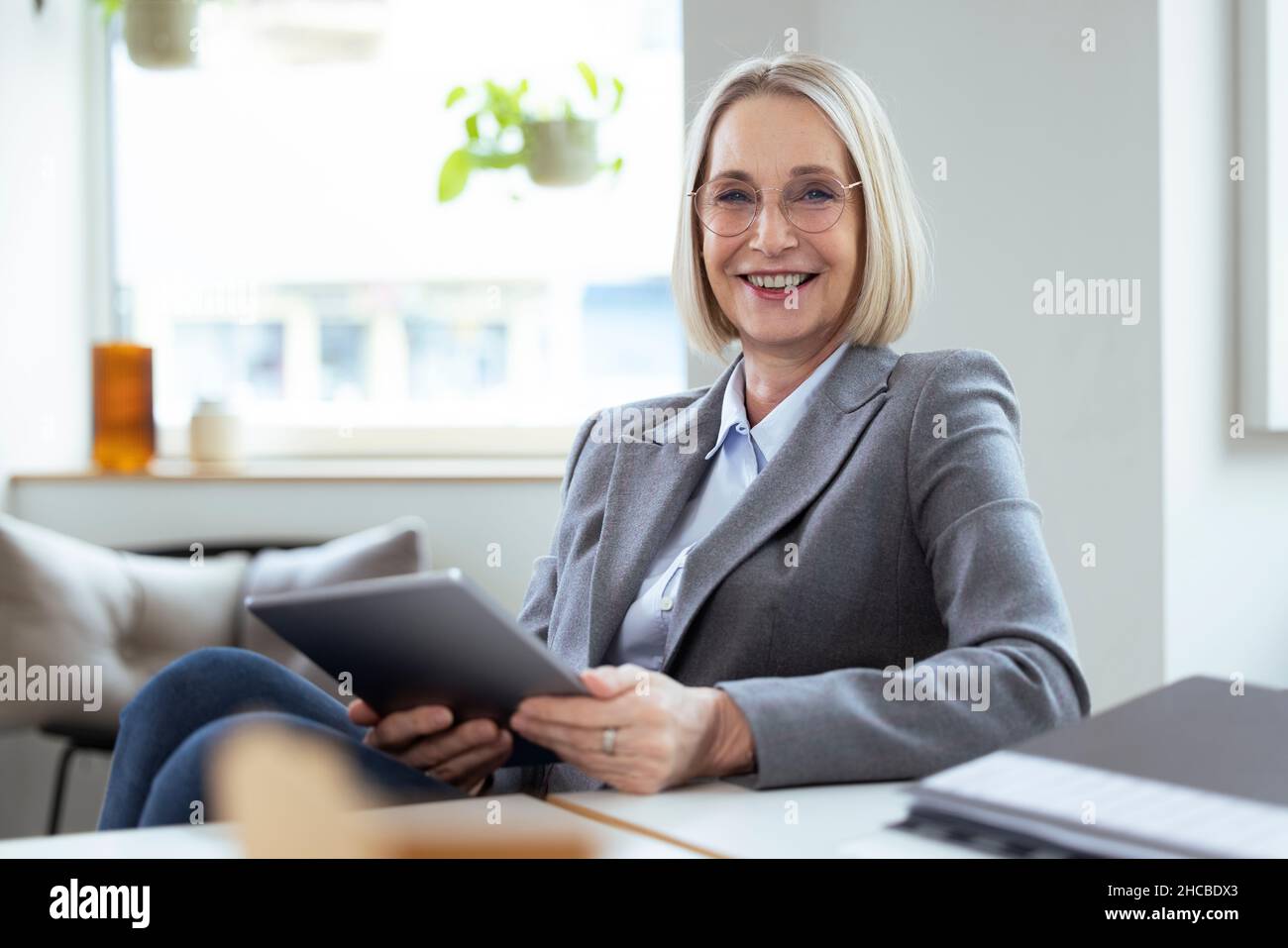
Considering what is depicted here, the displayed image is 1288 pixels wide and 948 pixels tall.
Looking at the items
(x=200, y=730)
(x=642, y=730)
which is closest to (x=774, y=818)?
(x=642, y=730)

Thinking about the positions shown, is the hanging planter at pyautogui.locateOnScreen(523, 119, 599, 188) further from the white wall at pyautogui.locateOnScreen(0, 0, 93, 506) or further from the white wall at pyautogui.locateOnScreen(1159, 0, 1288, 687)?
the white wall at pyautogui.locateOnScreen(1159, 0, 1288, 687)

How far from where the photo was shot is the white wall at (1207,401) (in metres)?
1.95

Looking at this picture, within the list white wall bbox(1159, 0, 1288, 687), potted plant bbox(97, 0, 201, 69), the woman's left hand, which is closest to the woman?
the woman's left hand

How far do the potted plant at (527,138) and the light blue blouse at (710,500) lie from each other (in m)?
1.30

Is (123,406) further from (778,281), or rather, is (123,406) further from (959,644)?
(959,644)

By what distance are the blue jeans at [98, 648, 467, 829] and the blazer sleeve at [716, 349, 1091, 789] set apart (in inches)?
10.4

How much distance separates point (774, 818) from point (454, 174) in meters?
2.19

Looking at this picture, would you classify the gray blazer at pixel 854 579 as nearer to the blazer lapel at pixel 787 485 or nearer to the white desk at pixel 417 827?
the blazer lapel at pixel 787 485

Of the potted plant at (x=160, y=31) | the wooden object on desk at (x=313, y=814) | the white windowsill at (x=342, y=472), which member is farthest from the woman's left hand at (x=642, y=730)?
the potted plant at (x=160, y=31)

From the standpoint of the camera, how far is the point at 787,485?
53.1 inches
